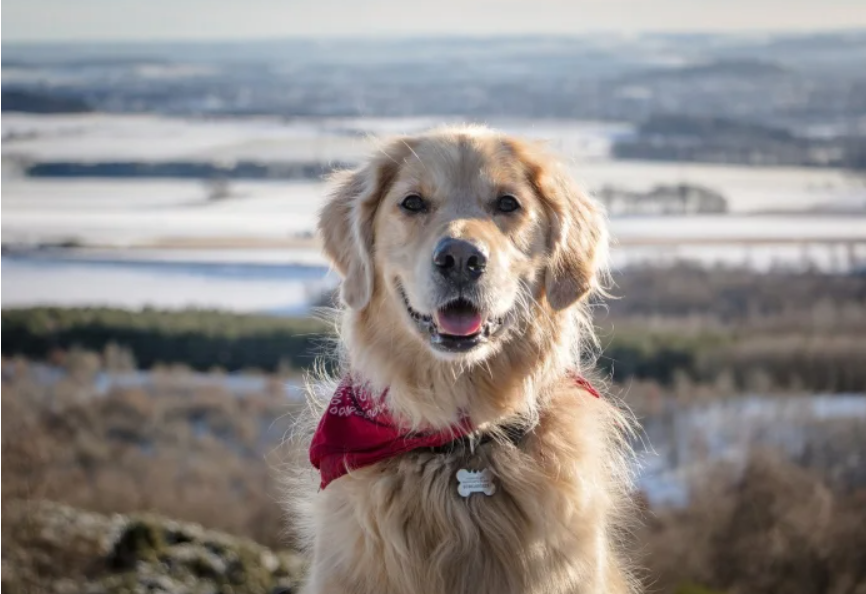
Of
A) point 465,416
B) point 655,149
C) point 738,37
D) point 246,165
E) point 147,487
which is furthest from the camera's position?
point 738,37

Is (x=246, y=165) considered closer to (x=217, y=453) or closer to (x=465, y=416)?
(x=217, y=453)

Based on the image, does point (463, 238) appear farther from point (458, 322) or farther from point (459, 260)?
point (458, 322)

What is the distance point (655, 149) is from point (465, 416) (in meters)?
14.0

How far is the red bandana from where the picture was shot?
13.9 ft

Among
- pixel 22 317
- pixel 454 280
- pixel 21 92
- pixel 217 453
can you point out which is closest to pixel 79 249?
pixel 22 317

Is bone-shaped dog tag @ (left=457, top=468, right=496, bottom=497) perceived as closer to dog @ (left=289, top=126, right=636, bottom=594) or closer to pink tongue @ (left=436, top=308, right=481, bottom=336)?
dog @ (left=289, top=126, right=636, bottom=594)

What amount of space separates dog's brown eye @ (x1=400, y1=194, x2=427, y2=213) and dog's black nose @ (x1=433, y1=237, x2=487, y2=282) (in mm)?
438

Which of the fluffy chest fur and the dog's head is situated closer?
the dog's head

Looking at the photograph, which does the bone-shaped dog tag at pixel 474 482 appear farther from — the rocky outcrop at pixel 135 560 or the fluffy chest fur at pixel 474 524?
the rocky outcrop at pixel 135 560

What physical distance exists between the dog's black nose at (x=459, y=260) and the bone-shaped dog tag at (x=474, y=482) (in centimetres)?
83

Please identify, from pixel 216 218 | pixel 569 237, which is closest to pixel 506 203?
pixel 569 237

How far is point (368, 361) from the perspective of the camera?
4.42 m

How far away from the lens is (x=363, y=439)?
4250mm

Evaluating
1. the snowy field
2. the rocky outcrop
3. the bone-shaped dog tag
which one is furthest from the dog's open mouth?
the snowy field
